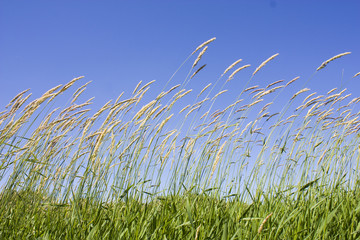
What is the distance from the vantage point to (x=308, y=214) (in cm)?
211

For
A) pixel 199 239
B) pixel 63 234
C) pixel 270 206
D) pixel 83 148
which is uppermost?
pixel 83 148

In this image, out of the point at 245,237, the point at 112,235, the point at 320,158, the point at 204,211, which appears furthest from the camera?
the point at 320,158

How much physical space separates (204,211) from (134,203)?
467mm

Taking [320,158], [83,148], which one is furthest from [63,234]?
[320,158]

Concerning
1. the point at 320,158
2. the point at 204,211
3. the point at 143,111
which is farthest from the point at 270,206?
the point at 143,111

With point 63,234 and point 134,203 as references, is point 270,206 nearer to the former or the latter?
point 134,203

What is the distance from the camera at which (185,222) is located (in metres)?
2.03

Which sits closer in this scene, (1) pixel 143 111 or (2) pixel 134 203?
(2) pixel 134 203

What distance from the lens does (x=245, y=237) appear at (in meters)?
1.84

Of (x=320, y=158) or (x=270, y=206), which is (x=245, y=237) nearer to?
(x=270, y=206)

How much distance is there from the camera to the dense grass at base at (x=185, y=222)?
195 cm

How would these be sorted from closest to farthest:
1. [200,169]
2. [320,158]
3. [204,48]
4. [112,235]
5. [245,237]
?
1. [245,237]
2. [112,235]
3. [204,48]
4. [200,169]
5. [320,158]

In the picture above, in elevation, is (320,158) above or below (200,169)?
above

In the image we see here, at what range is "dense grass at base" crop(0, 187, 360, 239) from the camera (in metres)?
1.95
